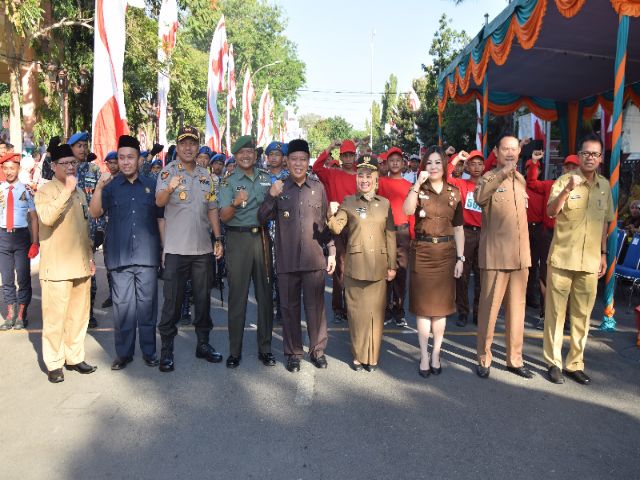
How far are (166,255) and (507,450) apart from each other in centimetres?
306

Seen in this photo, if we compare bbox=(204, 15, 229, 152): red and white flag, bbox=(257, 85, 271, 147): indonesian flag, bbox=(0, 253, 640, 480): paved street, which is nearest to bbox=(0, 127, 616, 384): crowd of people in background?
bbox=(0, 253, 640, 480): paved street

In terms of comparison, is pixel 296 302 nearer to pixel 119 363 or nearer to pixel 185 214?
pixel 185 214

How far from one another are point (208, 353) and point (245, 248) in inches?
40.9

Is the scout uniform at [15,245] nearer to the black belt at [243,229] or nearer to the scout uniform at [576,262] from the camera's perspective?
the black belt at [243,229]

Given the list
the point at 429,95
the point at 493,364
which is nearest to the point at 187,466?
the point at 493,364

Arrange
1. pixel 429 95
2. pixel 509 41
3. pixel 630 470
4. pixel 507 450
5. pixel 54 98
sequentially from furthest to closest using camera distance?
pixel 429 95
pixel 54 98
pixel 509 41
pixel 507 450
pixel 630 470

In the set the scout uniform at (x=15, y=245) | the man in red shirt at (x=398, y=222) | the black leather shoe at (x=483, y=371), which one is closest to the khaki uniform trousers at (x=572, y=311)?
the black leather shoe at (x=483, y=371)

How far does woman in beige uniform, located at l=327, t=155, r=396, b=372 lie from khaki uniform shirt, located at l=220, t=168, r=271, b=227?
2.20 ft

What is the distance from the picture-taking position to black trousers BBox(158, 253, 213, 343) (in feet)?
15.3

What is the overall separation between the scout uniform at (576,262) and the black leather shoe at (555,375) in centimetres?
4

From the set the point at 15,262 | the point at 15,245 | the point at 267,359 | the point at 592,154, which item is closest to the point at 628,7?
the point at 592,154

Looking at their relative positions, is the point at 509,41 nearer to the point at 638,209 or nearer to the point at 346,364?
the point at 638,209

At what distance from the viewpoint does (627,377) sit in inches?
176

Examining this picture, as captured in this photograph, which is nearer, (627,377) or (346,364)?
(627,377)
